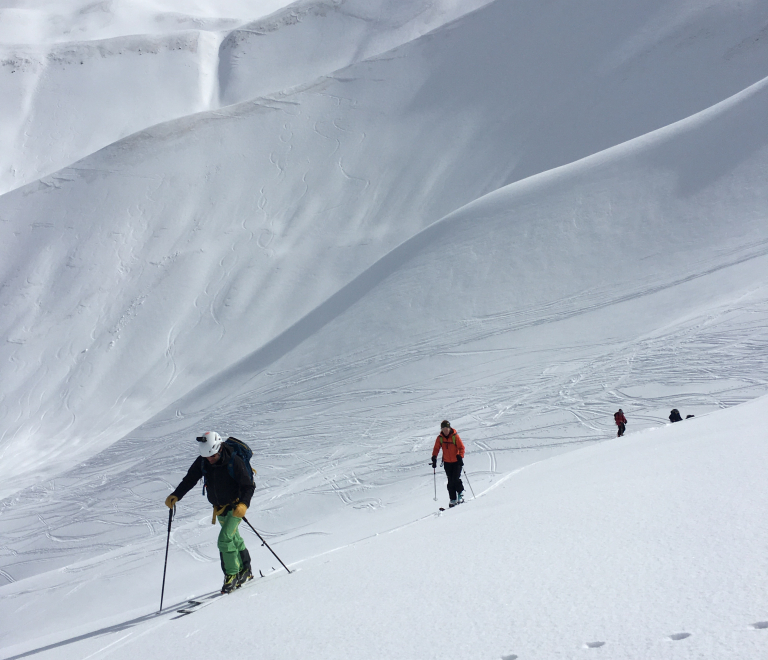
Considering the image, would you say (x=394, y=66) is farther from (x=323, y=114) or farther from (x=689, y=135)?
(x=689, y=135)

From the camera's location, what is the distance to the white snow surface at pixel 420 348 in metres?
3.25

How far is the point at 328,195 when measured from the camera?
96.9 ft

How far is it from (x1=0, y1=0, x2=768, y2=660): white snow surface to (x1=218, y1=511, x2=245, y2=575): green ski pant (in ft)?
1.13

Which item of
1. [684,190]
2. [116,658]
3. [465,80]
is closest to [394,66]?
[465,80]

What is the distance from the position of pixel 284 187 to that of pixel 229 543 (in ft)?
88.6

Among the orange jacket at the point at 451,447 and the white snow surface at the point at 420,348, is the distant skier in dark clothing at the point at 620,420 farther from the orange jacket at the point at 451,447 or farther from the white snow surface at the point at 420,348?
the orange jacket at the point at 451,447

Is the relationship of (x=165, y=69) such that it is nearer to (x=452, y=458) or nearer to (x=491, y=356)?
(x=491, y=356)

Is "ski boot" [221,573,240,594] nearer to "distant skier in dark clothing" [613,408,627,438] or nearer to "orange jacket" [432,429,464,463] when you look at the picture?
"orange jacket" [432,429,464,463]

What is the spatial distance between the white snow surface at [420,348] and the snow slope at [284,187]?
15 cm

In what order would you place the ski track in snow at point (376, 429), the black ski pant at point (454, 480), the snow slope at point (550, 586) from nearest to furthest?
the snow slope at point (550, 586)
the black ski pant at point (454, 480)
the ski track in snow at point (376, 429)

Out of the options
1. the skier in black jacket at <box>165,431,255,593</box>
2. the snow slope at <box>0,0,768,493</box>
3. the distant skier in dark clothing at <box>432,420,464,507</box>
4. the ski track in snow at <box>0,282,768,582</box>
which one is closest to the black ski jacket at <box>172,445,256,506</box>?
the skier in black jacket at <box>165,431,255,593</box>

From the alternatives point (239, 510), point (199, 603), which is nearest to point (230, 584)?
point (199, 603)

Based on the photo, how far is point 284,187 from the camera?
30.7m

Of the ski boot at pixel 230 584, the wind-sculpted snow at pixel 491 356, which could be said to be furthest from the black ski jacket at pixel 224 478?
the wind-sculpted snow at pixel 491 356
